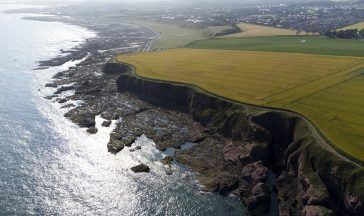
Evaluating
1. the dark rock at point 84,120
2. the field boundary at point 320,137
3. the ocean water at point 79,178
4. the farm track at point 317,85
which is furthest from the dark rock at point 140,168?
the farm track at point 317,85

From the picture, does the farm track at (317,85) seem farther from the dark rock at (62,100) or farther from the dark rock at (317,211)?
the dark rock at (62,100)

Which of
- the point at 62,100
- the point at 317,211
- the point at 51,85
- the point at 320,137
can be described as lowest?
the point at 51,85

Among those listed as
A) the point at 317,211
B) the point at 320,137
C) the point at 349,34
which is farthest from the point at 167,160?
the point at 349,34

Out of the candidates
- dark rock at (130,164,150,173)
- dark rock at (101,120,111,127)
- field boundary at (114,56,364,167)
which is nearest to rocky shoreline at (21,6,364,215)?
dark rock at (101,120,111,127)

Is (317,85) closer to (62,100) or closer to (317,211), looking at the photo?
(317,211)

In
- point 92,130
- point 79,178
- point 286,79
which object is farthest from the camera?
point 286,79

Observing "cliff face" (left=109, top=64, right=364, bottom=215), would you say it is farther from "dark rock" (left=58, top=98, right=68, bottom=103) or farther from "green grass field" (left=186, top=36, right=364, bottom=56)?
"green grass field" (left=186, top=36, right=364, bottom=56)
